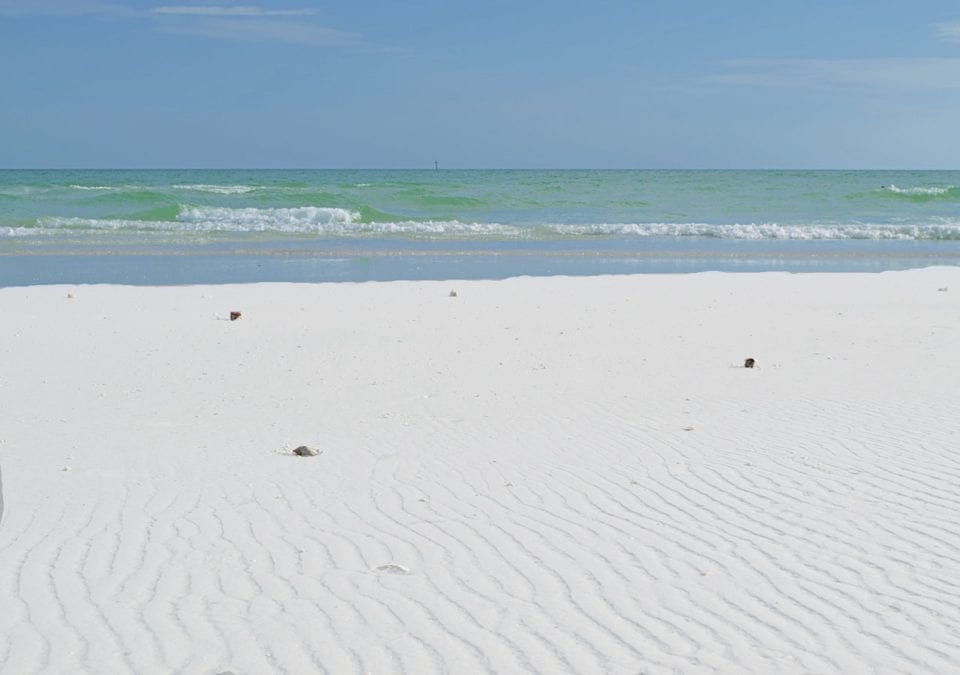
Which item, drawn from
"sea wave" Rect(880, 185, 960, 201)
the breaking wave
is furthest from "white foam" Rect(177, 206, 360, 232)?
"sea wave" Rect(880, 185, 960, 201)

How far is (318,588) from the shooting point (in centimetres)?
453

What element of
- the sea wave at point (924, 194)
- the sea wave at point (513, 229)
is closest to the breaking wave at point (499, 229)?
the sea wave at point (513, 229)

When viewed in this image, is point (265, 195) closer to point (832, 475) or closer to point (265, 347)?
point (265, 347)

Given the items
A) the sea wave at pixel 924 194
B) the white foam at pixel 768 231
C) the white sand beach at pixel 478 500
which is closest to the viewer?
the white sand beach at pixel 478 500

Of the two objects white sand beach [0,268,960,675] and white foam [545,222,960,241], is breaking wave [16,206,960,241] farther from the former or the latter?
white sand beach [0,268,960,675]

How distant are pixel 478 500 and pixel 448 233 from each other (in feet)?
83.7

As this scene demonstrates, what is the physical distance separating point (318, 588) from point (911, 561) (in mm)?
2597

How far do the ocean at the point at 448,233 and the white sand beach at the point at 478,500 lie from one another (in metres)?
8.44

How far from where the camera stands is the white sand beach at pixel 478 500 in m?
4.01

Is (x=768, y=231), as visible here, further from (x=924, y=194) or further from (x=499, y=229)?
(x=924, y=194)

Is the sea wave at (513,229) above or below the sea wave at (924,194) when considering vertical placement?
below

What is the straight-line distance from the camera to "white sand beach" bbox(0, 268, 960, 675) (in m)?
4.01

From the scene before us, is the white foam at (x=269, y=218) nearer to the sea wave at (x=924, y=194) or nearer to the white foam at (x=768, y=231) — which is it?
the white foam at (x=768, y=231)

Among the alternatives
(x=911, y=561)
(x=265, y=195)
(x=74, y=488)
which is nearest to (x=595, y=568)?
(x=911, y=561)
